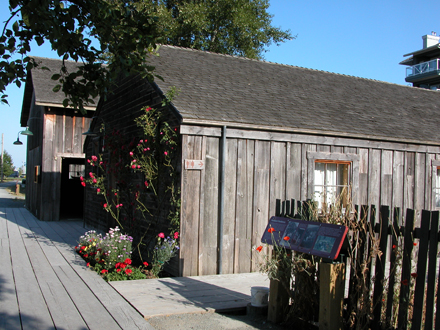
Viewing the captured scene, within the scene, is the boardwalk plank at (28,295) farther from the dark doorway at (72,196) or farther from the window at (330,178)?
the dark doorway at (72,196)

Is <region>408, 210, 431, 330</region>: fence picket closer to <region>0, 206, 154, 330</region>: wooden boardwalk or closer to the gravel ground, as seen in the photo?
the gravel ground

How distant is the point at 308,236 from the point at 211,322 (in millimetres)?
1506

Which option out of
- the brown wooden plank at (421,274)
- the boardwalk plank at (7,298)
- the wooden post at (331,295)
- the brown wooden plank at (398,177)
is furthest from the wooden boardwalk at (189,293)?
the brown wooden plank at (398,177)

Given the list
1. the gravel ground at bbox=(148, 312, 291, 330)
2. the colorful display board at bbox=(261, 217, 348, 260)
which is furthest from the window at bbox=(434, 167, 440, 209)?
the gravel ground at bbox=(148, 312, 291, 330)

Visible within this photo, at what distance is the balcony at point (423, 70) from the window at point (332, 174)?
37.9m

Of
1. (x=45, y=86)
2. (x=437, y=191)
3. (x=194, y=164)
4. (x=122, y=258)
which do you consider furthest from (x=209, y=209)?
(x=45, y=86)

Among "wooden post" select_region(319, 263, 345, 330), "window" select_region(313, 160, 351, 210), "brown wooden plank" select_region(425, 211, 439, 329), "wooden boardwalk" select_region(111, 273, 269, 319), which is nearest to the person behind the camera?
"brown wooden plank" select_region(425, 211, 439, 329)

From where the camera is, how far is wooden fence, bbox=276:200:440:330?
386 centimetres

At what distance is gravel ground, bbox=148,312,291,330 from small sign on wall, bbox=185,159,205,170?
8.91ft

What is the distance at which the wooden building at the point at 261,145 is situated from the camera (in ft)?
24.5

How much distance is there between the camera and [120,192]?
9703 millimetres

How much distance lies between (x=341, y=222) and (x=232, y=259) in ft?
11.0

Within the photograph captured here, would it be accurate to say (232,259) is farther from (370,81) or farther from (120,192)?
(370,81)

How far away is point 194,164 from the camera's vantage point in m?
7.37
